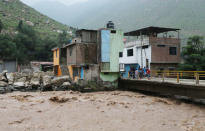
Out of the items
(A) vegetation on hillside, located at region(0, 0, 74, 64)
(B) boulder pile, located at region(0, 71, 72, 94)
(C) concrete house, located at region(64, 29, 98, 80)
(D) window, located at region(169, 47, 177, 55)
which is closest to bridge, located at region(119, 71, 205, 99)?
(C) concrete house, located at region(64, 29, 98, 80)

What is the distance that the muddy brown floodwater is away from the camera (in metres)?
10.7

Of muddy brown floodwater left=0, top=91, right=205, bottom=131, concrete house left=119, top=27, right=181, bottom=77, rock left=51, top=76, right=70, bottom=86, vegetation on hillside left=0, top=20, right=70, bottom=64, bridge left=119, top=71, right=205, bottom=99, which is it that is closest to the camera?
muddy brown floodwater left=0, top=91, right=205, bottom=131

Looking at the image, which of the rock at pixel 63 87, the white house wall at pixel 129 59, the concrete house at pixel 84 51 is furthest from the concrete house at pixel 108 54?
the white house wall at pixel 129 59

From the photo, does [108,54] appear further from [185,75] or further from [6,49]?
[6,49]

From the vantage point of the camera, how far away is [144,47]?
30234mm

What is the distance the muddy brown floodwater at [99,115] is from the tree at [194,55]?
9.35 m

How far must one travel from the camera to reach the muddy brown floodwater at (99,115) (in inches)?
423

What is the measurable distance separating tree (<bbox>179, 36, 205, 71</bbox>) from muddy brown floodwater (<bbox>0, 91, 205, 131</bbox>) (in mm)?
9351

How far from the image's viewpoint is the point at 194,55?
24766 millimetres

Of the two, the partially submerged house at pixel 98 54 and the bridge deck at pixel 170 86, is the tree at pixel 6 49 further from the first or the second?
the bridge deck at pixel 170 86

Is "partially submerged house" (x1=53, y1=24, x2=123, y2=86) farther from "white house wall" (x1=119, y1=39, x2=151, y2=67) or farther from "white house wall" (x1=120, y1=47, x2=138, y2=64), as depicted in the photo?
"white house wall" (x1=120, y1=47, x2=138, y2=64)

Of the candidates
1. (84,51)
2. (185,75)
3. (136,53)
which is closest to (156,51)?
(136,53)

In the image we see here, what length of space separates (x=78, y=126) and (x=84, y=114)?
2.53 meters

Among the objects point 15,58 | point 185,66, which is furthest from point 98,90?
point 15,58
